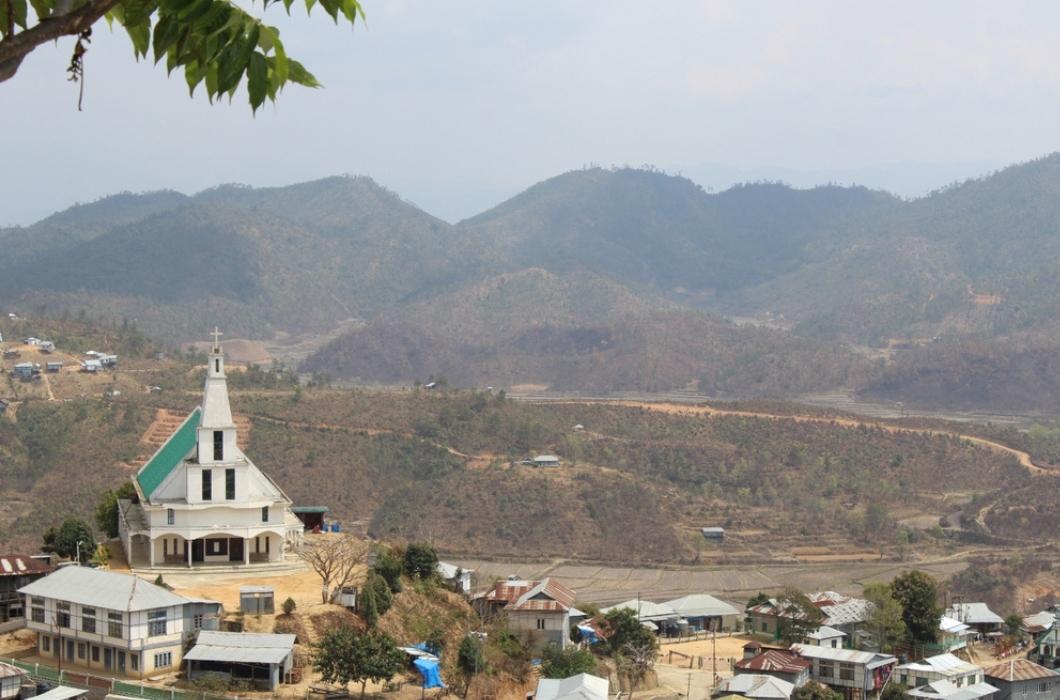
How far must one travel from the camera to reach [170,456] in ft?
121

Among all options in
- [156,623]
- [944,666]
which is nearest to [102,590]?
[156,623]

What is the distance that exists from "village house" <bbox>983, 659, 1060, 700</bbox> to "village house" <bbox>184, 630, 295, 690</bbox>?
21043mm

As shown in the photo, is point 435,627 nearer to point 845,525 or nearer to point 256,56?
point 256,56

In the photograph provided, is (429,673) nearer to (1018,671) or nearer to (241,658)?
(241,658)

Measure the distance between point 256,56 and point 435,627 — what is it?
95.4 feet

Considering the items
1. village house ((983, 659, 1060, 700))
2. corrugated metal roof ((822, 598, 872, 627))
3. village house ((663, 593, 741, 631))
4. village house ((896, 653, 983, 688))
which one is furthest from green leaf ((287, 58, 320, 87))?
village house ((663, 593, 741, 631))

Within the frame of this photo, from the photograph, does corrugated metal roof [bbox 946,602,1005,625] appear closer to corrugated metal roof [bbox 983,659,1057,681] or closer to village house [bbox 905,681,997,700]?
corrugated metal roof [bbox 983,659,1057,681]

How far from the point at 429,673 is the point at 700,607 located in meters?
21.6

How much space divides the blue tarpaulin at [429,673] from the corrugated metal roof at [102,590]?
4868 millimetres

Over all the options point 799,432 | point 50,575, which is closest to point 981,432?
point 799,432

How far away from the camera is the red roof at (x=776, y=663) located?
3862 centimetres

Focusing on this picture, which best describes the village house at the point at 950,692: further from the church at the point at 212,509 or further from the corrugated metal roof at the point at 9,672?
the corrugated metal roof at the point at 9,672

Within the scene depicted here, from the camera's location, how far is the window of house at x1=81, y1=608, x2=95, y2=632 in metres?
29.2

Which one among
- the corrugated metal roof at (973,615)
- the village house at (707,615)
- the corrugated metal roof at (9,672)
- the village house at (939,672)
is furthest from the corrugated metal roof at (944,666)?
the corrugated metal roof at (9,672)
